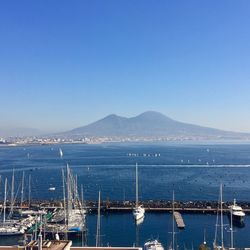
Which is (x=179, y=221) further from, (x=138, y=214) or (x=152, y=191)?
(x=152, y=191)

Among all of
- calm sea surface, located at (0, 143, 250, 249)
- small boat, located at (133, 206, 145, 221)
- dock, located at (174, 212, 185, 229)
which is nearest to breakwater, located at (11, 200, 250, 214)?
calm sea surface, located at (0, 143, 250, 249)

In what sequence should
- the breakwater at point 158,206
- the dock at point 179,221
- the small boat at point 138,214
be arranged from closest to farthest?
1. the dock at point 179,221
2. the small boat at point 138,214
3. the breakwater at point 158,206

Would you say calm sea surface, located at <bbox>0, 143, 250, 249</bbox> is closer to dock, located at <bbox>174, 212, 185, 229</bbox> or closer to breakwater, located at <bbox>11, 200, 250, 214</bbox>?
dock, located at <bbox>174, 212, 185, 229</bbox>

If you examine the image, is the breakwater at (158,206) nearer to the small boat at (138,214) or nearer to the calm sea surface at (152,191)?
the calm sea surface at (152,191)

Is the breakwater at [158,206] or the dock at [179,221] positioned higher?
the breakwater at [158,206]

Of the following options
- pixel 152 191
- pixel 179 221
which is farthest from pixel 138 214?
pixel 152 191

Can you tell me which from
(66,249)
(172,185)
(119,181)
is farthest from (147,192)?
(66,249)

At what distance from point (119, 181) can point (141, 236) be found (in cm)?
2959

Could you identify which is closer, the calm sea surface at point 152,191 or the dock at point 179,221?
the calm sea surface at point 152,191

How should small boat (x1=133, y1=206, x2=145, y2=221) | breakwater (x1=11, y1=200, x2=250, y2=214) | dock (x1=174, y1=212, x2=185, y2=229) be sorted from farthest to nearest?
breakwater (x1=11, y1=200, x2=250, y2=214)
small boat (x1=133, y1=206, x2=145, y2=221)
dock (x1=174, y1=212, x2=185, y2=229)

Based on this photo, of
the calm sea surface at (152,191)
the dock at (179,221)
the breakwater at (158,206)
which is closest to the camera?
the calm sea surface at (152,191)

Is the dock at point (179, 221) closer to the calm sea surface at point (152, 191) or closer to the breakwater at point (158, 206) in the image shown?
the calm sea surface at point (152, 191)

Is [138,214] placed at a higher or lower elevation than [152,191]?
higher

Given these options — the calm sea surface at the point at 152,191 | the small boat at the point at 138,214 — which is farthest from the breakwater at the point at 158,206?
the small boat at the point at 138,214
